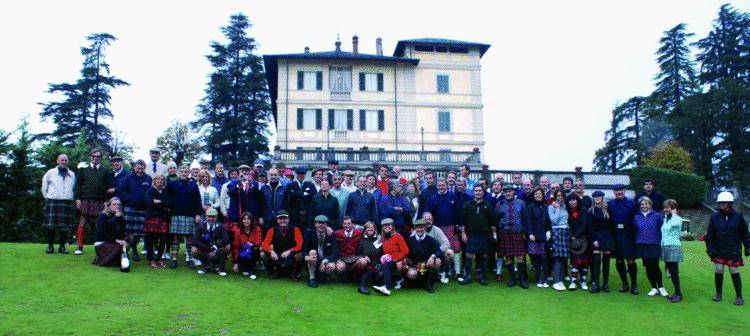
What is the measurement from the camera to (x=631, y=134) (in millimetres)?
50719

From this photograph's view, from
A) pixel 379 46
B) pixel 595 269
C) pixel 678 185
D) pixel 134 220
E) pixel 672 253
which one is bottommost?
pixel 595 269

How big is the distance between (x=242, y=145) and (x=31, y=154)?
2505cm

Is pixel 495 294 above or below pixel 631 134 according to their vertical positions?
below

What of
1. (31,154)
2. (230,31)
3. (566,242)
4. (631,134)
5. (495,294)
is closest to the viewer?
(495,294)

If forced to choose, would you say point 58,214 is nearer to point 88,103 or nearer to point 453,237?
point 453,237

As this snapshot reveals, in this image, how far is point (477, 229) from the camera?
37.6 feet

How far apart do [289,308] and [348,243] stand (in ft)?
8.87

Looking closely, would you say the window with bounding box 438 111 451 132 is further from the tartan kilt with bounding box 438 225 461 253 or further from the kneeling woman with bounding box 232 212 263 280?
the kneeling woman with bounding box 232 212 263 280

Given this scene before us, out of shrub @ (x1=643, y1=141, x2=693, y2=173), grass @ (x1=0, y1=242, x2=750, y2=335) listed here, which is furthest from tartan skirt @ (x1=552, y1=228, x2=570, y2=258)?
shrub @ (x1=643, y1=141, x2=693, y2=173)

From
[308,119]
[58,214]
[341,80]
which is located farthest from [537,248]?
[341,80]

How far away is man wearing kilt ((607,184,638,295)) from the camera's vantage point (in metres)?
11.2

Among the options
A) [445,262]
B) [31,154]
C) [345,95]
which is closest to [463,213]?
[445,262]

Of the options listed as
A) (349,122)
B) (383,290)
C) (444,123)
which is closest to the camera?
(383,290)

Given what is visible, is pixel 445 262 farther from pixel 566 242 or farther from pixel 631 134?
pixel 631 134
